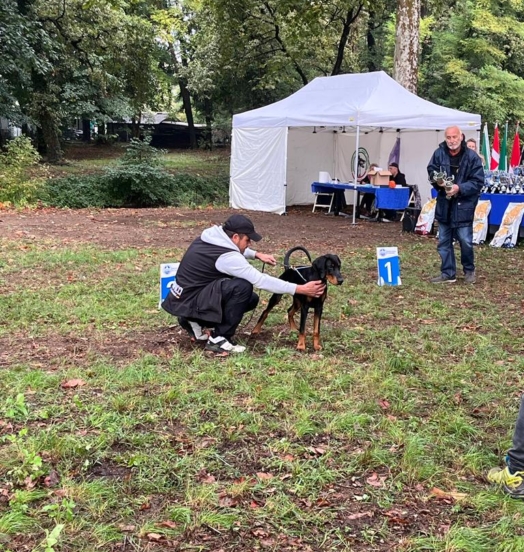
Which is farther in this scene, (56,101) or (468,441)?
(56,101)

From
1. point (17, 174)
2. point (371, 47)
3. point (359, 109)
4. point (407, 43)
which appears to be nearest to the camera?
point (359, 109)

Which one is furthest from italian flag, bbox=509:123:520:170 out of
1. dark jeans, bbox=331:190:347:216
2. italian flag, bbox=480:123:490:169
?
dark jeans, bbox=331:190:347:216

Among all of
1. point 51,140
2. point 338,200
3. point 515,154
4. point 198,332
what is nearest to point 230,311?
point 198,332

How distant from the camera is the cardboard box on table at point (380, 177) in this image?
14359 mm

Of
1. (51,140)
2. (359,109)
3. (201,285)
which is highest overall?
(359,109)

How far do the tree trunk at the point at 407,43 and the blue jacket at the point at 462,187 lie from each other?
9768 millimetres

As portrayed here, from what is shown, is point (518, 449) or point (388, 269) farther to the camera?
point (388, 269)

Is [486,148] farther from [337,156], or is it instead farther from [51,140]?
[51,140]

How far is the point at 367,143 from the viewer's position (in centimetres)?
1794

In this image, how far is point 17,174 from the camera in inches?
619

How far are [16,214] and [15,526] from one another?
494 inches

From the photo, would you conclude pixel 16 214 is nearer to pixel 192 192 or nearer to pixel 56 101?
pixel 192 192

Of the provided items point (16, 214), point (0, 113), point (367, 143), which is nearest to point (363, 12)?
point (367, 143)

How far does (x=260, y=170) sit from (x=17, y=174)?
6.27 metres
